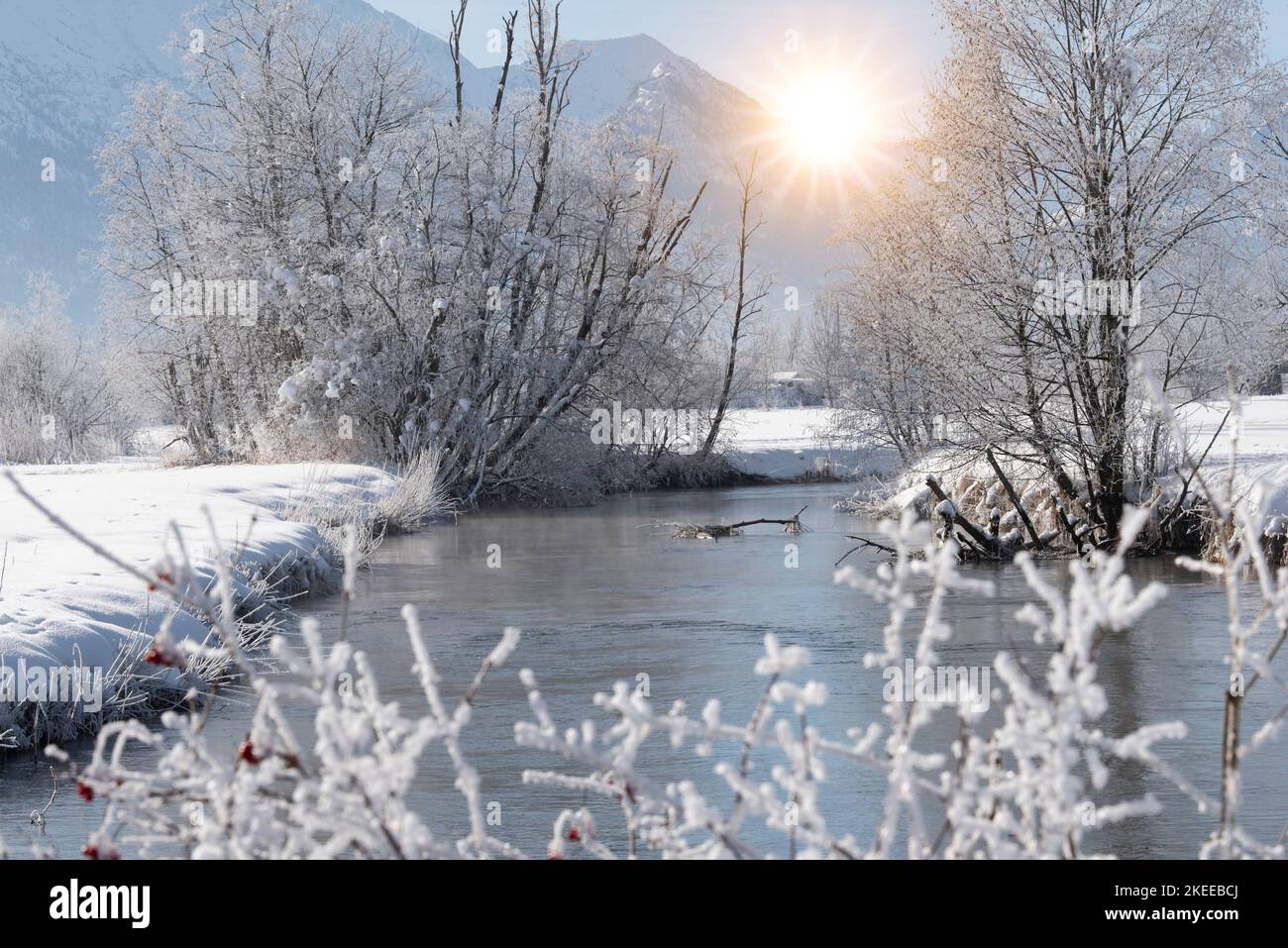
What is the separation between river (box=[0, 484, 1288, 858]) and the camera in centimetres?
703

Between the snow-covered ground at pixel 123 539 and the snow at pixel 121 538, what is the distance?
11mm

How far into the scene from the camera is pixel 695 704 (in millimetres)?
9438

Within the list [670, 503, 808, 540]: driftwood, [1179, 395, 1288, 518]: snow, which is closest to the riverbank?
[1179, 395, 1288, 518]: snow

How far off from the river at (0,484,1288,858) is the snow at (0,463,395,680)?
0.81 m

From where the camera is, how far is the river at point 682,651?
23.1 ft

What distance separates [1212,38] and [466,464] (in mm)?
17428

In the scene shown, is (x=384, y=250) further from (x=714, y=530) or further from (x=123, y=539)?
(x=123, y=539)

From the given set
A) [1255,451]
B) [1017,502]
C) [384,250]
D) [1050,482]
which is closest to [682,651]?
[1017,502]

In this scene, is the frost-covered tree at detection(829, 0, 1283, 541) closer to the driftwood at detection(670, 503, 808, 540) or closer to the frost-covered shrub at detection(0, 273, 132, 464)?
the driftwood at detection(670, 503, 808, 540)

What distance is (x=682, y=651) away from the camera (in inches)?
456

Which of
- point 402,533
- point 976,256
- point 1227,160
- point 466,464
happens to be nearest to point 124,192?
point 466,464

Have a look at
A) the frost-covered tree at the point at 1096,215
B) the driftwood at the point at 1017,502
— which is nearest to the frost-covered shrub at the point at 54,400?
the frost-covered tree at the point at 1096,215

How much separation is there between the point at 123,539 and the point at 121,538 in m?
0.08
